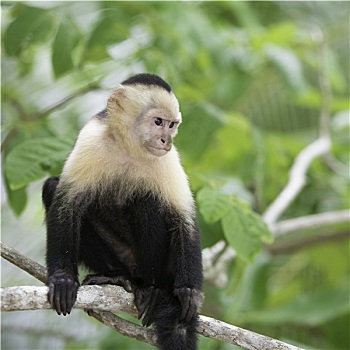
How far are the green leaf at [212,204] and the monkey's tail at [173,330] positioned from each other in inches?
18.1

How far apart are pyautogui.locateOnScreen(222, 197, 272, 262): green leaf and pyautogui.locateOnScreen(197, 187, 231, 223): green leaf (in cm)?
6

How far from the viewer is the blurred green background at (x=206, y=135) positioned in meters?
4.59

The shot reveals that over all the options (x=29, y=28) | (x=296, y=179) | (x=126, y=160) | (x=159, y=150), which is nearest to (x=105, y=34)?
(x=29, y=28)

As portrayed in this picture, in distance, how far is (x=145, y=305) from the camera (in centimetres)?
373

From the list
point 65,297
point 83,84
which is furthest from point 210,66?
point 65,297

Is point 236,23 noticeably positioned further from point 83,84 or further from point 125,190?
point 125,190

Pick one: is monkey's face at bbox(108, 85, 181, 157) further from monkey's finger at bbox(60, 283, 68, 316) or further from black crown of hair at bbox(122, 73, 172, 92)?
monkey's finger at bbox(60, 283, 68, 316)

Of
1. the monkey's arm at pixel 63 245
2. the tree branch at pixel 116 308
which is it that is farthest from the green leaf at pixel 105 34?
the tree branch at pixel 116 308

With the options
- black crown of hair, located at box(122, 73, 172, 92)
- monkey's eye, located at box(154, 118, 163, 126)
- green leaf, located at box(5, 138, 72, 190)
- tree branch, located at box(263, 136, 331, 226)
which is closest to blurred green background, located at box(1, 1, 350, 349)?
green leaf, located at box(5, 138, 72, 190)

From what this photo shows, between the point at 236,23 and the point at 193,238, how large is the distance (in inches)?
175

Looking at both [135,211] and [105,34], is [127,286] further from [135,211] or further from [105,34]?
[105,34]

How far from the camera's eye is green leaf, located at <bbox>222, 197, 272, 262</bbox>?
3893mm

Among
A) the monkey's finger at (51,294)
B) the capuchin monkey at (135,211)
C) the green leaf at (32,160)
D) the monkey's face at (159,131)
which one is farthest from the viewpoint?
the green leaf at (32,160)

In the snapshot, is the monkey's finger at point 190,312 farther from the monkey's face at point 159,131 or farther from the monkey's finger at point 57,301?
the monkey's face at point 159,131
